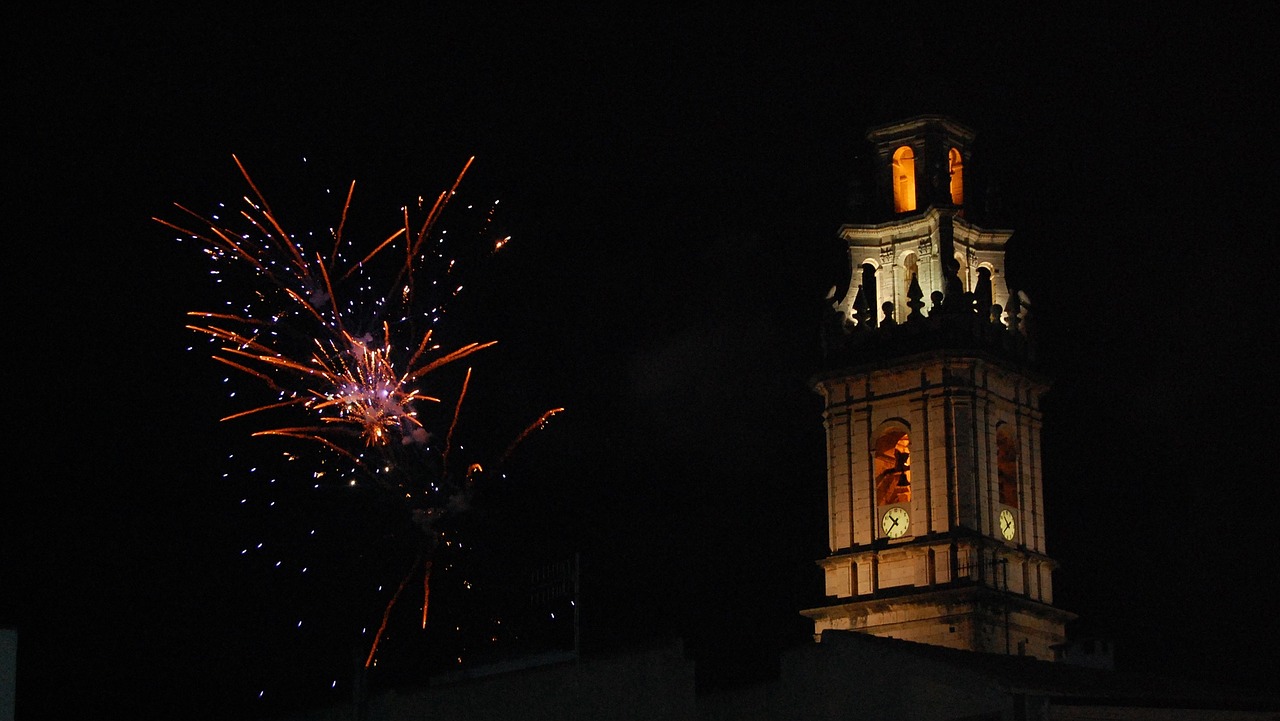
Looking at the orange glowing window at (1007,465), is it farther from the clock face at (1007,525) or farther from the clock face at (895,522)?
the clock face at (895,522)

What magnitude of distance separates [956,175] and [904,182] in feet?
3.86

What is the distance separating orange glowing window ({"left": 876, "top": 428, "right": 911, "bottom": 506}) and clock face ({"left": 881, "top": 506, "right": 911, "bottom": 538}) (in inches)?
12.3

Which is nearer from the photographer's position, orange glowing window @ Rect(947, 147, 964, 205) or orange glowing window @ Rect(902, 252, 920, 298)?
orange glowing window @ Rect(902, 252, 920, 298)

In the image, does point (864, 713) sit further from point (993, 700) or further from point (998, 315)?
point (998, 315)

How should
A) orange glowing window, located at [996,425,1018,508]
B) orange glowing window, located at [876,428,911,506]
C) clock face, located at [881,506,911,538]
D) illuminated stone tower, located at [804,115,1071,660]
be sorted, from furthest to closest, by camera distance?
orange glowing window, located at [996,425,1018,508], orange glowing window, located at [876,428,911,506], clock face, located at [881,506,911,538], illuminated stone tower, located at [804,115,1071,660]

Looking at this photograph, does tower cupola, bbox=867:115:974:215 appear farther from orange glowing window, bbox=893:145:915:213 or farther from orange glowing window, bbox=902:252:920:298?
orange glowing window, bbox=902:252:920:298

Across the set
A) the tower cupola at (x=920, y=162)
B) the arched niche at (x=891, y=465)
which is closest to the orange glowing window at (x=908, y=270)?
the tower cupola at (x=920, y=162)

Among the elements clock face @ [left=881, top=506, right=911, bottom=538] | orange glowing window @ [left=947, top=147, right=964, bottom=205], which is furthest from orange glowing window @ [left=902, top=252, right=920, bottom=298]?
clock face @ [left=881, top=506, right=911, bottom=538]

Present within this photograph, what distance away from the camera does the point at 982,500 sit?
219 ft

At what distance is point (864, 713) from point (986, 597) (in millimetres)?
19237

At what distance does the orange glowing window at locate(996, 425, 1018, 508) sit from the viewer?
224 feet

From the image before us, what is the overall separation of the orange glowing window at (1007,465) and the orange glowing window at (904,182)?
5.60 meters

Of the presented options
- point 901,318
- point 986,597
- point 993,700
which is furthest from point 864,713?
point 901,318

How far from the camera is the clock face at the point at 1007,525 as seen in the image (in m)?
67.6
